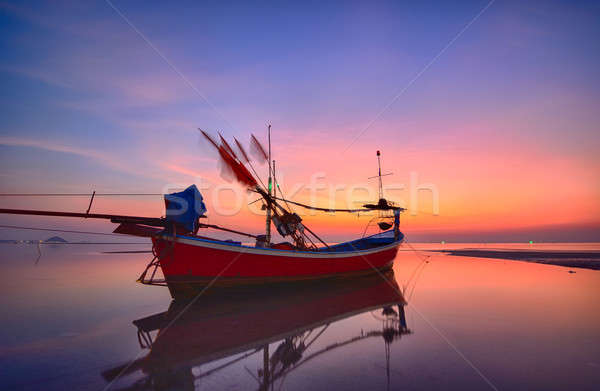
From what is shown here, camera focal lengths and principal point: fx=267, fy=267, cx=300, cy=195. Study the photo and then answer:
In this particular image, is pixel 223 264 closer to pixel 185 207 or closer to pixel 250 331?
pixel 185 207

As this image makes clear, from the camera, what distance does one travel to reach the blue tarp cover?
12.7 m

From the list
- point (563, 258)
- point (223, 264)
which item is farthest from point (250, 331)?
point (563, 258)

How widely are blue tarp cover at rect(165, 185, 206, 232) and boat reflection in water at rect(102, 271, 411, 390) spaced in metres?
3.95

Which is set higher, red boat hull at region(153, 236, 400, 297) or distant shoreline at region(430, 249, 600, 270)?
red boat hull at region(153, 236, 400, 297)

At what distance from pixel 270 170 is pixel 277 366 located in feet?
48.6

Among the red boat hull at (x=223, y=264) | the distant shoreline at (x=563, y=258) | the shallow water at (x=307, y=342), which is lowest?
the distant shoreline at (x=563, y=258)

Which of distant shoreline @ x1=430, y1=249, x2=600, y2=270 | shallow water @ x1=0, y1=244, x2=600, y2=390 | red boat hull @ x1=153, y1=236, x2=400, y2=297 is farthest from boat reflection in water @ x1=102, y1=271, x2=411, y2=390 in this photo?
distant shoreline @ x1=430, y1=249, x2=600, y2=270

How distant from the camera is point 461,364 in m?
6.12

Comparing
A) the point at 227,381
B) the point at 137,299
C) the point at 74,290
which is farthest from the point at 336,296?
the point at 74,290

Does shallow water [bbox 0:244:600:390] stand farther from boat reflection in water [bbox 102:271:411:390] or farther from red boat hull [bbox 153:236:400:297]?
red boat hull [bbox 153:236:400:297]

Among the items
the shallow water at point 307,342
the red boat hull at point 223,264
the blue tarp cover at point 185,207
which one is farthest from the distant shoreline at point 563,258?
Answer: the blue tarp cover at point 185,207

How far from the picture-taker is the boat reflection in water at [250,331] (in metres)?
6.00

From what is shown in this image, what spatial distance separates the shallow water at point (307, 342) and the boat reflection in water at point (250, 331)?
0.16 feet

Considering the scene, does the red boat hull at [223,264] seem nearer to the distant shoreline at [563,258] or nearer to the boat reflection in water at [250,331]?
the boat reflection in water at [250,331]
